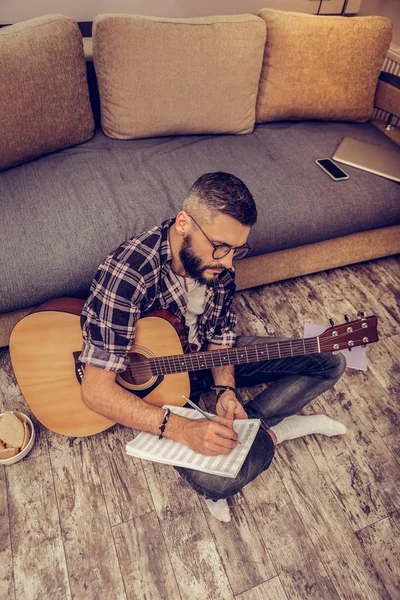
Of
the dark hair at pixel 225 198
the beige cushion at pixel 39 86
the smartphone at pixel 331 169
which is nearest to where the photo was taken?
the dark hair at pixel 225 198

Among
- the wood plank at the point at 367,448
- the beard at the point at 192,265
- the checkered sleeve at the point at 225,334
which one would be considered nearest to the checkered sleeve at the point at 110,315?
the beard at the point at 192,265

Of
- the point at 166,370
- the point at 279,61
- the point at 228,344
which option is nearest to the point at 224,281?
the point at 228,344

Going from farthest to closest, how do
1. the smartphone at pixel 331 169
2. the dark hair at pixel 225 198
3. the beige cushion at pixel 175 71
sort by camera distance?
the smartphone at pixel 331 169
the beige cushion at pixel 175 71
the dark hair at pixel 225 198

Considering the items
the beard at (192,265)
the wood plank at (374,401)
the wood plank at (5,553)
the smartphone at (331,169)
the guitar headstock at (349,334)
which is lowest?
the wood plank at (5,553)

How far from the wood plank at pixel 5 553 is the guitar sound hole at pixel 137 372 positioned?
0.59 meters

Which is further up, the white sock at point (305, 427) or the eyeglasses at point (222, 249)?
the eyeglasses at point (222, 249)

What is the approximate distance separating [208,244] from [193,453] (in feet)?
2.07

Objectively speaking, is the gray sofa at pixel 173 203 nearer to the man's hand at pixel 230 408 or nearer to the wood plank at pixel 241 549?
the man's hand at pixel 230 408

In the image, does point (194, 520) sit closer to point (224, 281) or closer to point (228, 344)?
point (228, 344)

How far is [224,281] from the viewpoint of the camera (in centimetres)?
144

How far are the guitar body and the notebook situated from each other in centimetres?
20

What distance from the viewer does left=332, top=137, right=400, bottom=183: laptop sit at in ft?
6.77

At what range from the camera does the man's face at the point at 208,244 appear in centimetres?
118

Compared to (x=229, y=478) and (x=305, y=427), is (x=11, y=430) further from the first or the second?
(x=305, y=427)
